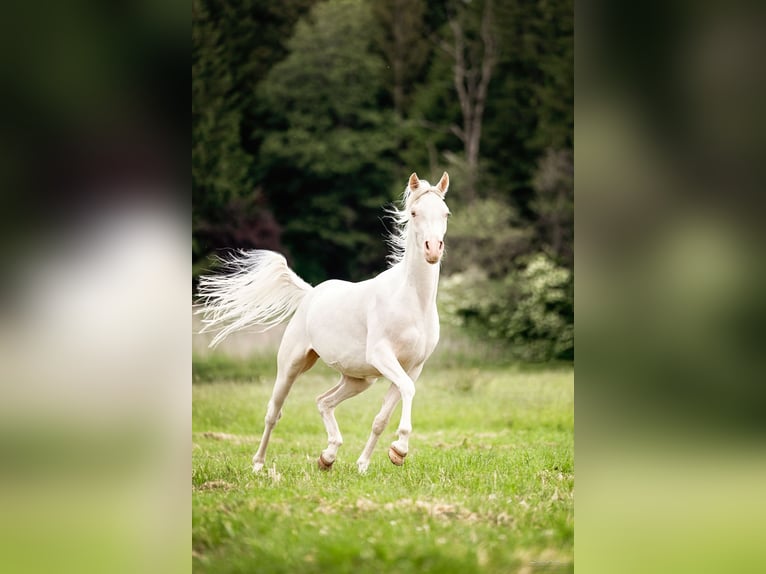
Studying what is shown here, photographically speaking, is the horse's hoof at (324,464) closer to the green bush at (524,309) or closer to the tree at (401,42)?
the green bush at (524,309)

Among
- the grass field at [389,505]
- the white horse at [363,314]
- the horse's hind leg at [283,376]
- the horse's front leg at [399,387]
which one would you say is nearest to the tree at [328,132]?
the grass field at [389,505]

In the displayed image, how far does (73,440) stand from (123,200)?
0.99 meters

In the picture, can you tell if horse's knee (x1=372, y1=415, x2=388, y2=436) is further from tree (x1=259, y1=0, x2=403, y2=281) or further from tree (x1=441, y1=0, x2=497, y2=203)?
tree (x1=441, y1=0, x2=497, y2=203)

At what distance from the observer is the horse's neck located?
611 centimetres

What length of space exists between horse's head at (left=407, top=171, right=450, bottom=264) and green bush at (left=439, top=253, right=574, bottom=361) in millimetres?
11869

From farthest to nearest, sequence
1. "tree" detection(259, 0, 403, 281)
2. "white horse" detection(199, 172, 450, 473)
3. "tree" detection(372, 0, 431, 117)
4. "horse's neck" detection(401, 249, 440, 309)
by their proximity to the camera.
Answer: "tree" detection(372, 0, 431, 117) → "tree" detection(259, 0, 403, 281) → "horse's neck" detection(401, 249, 440, 309) → "white horse" detection(199, 172, 450, 473)

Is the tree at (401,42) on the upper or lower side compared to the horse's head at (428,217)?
upper

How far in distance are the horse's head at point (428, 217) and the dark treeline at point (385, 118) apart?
13.2 metres

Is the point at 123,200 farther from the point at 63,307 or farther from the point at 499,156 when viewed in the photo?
the point at 499,156

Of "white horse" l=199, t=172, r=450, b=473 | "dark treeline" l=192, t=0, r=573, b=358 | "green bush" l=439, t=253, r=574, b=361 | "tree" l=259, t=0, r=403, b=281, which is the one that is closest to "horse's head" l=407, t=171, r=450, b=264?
"white horse" l=199, t=172, r=450, b=473

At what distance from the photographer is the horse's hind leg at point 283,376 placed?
22.3ft

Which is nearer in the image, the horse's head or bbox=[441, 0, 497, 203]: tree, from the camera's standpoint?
the horse's head

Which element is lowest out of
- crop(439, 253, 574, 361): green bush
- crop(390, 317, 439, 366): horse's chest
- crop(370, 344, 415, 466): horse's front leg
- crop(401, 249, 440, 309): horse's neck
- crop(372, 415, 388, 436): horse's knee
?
crop(439, 253, 574, 361): green bush

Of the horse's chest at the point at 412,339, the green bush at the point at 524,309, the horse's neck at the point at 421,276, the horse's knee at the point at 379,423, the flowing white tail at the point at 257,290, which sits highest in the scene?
the horse's neck at the point at 421,276
